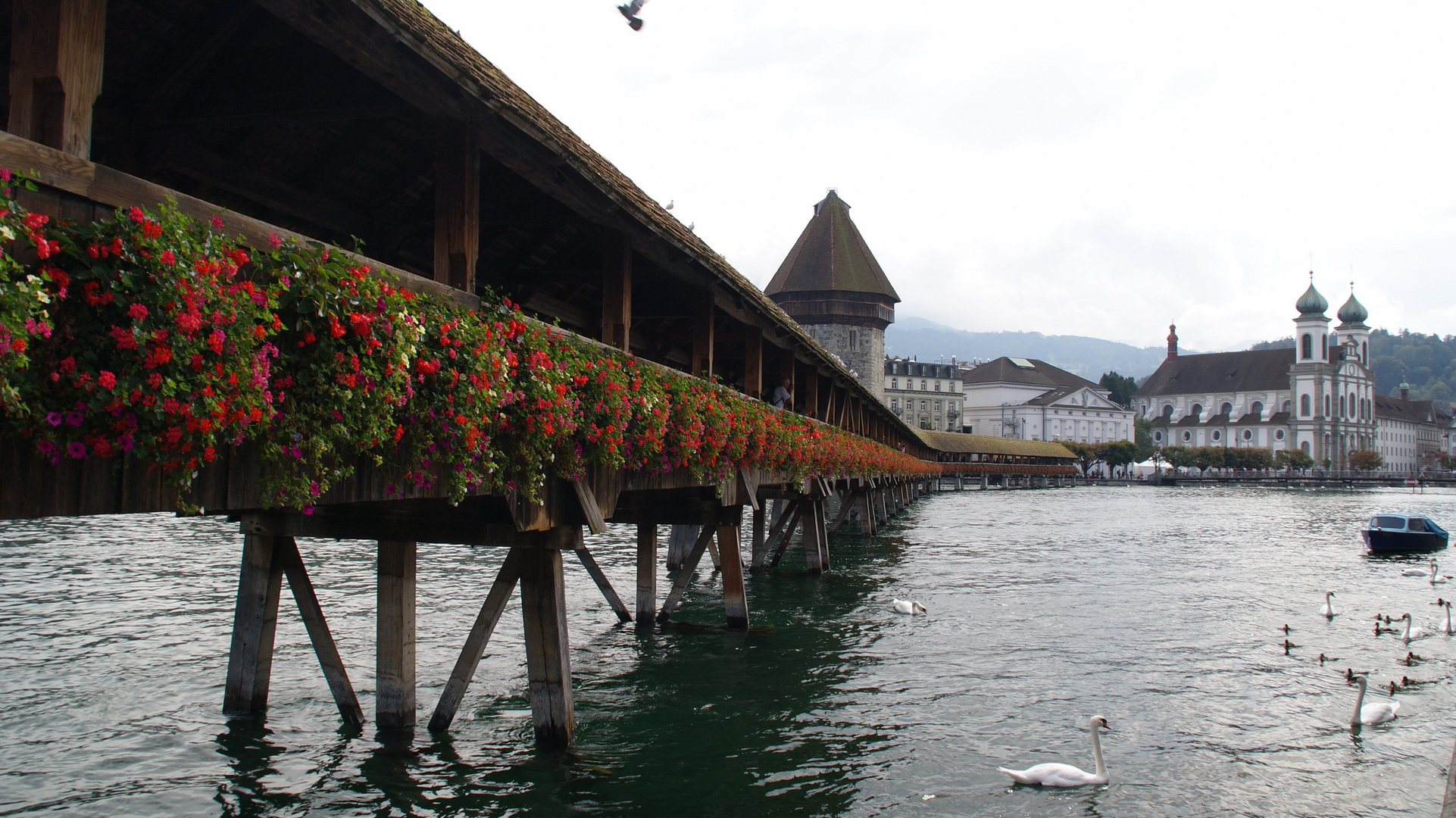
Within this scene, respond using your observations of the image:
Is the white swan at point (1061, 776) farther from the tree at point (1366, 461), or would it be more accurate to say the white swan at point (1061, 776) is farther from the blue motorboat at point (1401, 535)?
the tree at point (1366, 461)

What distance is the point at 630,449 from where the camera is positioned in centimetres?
842

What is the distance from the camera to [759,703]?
11266 mm

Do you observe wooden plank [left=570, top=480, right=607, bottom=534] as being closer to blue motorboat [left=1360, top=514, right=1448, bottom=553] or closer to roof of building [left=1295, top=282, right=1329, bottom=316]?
blue motorboat [left=1360, top=514, right=1448, bottom=553]

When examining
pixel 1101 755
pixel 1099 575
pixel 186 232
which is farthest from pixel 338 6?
pixel 1099 575

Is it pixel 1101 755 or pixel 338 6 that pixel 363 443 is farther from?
pixel 1101 755

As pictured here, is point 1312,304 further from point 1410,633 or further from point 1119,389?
point 1410,633

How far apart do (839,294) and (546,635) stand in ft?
178

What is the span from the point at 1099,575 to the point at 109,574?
21.0 meters

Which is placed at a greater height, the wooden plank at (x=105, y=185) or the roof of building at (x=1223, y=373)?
the roof of building at (x=1223, y=373)

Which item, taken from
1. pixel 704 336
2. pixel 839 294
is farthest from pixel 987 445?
pixel 704 336

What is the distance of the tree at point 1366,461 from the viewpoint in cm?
12450

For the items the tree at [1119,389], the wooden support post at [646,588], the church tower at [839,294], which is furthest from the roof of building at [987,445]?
the wooden support post at [646,588]

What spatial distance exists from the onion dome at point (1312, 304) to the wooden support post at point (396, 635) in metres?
153

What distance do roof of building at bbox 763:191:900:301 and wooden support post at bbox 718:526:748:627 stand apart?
47.7 meters
